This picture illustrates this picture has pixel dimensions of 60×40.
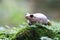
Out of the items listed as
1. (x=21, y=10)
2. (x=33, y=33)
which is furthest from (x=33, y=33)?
(x=21, y=10)

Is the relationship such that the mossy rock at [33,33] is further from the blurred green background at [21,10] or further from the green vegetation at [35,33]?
the blurred green background at [21,10]

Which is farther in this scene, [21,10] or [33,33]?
[21,10]

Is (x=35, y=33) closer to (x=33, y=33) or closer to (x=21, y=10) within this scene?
(x=33, y=33)

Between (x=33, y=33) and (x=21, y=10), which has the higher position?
(x=21, y=10)

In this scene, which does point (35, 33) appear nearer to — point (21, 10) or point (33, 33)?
point (33, 33)

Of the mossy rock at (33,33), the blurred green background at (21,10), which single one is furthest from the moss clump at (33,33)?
the blurred green background at (21,10)

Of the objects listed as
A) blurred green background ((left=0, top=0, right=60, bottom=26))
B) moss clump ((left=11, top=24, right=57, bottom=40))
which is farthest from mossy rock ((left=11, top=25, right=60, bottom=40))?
blurred green background ((left=0, top=0, right=60, bottom=26))

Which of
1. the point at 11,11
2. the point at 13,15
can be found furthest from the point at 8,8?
the point at 13,15
